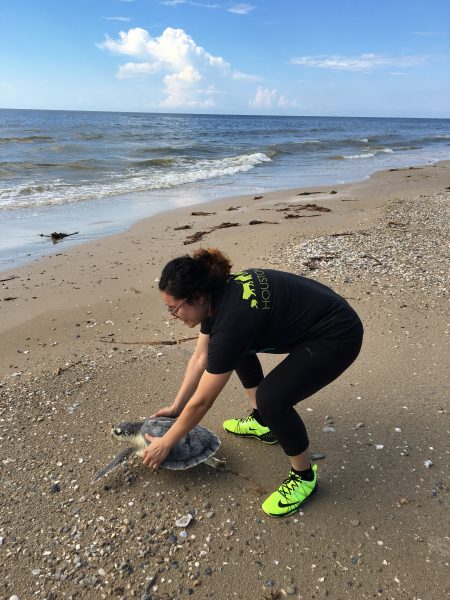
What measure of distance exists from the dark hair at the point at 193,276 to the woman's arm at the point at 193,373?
492 mm

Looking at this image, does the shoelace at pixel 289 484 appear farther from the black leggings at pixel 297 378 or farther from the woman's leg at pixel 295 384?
the black leggings at pixel 297 378

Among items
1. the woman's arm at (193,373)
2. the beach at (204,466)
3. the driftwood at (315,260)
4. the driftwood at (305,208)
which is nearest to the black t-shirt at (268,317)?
the woman's arm at (193,373)

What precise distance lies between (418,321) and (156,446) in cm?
373

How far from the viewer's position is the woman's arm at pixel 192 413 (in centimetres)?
242

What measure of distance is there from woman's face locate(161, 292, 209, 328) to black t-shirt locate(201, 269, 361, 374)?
0.06 metres

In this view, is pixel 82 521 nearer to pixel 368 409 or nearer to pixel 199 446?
pixel 199 446

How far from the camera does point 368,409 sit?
3.79m

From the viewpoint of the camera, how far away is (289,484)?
2850 millimetres

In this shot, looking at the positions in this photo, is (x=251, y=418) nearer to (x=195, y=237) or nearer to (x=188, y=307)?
(x=188, y=307)

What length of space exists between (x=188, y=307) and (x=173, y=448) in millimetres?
1100

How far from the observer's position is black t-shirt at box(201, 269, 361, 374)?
2.35 meters

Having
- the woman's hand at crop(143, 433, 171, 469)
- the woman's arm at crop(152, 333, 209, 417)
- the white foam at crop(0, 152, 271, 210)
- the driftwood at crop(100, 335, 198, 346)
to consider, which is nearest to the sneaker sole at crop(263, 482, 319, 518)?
the woman's hand at crop(143, 433, 171, 469)

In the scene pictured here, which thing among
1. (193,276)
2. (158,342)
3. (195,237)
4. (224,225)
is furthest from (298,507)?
(224,225)

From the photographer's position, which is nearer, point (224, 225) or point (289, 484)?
point (289, 484)
